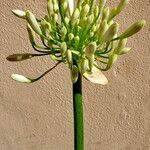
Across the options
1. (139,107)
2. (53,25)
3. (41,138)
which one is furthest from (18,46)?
(53,25)

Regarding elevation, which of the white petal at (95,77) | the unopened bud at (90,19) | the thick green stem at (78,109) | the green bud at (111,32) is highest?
the unopened bud at (90,19)

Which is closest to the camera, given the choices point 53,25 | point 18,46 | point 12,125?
point 53,25

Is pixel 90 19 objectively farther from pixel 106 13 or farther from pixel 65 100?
pixel 65 100

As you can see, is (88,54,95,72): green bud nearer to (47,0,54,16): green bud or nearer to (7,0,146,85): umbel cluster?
(7,0,146,85): umbel cluster

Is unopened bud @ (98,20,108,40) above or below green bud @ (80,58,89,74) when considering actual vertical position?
above

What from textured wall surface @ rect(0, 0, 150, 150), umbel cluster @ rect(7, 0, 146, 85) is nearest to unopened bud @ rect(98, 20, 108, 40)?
umbel cluster @ rect(7, 0, 146, 85)

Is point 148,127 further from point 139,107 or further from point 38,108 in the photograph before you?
point 38,108

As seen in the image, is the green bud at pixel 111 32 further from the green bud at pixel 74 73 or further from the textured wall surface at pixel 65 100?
the textured wall surface at pixel 65 100

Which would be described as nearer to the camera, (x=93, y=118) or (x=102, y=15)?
(x=102, y=15)

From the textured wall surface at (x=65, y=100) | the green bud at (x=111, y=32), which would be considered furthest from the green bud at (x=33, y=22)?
the textured wall surface at (x=65, y=100)
